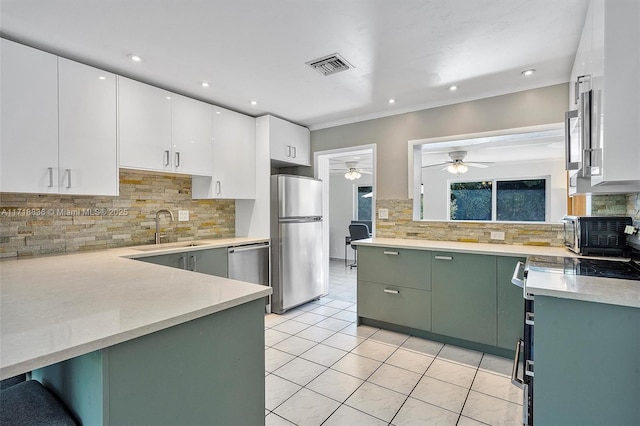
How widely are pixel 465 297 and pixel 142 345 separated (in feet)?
8.12

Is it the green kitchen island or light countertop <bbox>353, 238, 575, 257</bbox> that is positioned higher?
light countertop <bbox>353, 238, 575, 257</bbox>

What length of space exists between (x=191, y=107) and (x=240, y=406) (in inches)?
109

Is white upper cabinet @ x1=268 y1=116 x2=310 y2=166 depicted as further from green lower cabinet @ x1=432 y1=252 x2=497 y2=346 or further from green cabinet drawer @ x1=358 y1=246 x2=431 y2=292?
green lower cabinet @ x1=432 y1=252 x2=497 y2=346

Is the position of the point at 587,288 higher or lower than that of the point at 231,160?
lower

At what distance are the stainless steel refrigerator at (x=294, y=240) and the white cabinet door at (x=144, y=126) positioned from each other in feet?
3.93

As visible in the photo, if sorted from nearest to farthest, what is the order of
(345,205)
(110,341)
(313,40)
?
(110,341) < (313,40) < (345,205)

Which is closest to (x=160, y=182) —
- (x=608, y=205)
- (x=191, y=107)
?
(x=191, y=107)

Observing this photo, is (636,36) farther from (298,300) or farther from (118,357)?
(298,300)

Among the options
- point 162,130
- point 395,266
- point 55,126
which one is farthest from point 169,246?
point 395,266

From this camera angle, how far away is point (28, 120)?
7.06 ft

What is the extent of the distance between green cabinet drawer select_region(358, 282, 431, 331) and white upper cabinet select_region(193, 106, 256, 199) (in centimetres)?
171

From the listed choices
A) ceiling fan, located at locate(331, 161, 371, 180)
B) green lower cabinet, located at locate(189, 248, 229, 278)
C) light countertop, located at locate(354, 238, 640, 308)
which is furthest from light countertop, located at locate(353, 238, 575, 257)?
ceiling fan, located at locate(331, 161, 371, 180)

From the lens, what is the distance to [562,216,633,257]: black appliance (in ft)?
6.94

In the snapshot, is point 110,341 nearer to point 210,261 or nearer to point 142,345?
point 142,345
